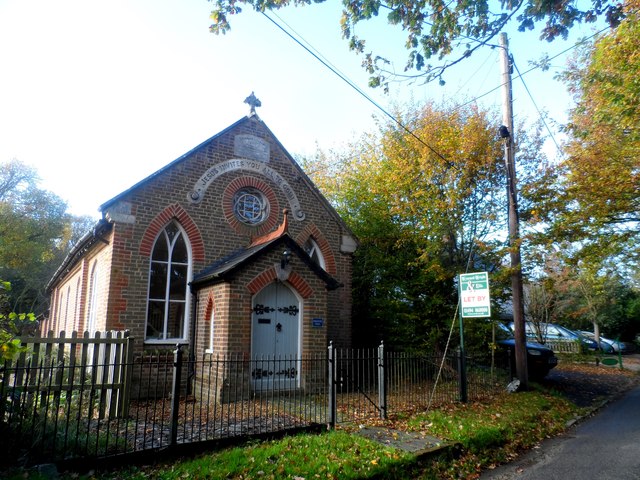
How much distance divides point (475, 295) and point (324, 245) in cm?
530

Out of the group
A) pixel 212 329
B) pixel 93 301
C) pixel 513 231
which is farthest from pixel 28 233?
pixel 513 231

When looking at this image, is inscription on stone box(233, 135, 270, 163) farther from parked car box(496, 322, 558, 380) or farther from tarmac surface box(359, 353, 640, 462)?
parked car box(496, 322, 558, 380)

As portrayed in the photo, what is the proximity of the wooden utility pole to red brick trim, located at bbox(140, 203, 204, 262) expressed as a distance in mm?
8059

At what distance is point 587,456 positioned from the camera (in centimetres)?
718

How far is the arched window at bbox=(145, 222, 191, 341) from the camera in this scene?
11109mm

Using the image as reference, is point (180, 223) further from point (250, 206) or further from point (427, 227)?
point (427, 227)

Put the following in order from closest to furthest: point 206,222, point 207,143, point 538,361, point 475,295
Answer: point 475,295 < point 206,222 < point 207,143 < point 538,361

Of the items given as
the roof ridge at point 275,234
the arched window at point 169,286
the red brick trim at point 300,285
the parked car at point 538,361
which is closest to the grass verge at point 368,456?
the red brick trim at point 300,285

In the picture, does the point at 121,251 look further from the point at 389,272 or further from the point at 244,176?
the point at 389,272

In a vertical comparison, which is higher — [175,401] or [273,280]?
[273,280]

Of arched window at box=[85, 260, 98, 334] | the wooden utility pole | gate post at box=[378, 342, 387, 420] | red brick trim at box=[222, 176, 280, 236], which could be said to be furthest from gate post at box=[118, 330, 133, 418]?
the wooden utility pole

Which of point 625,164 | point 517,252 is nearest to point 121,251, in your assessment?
point 517,252

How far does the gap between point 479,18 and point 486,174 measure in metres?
8.26

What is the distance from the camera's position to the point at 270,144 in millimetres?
13594
